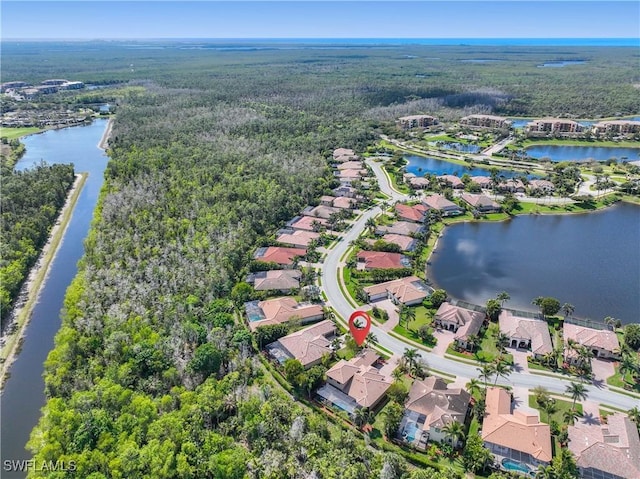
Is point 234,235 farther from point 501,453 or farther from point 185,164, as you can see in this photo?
point 501,453

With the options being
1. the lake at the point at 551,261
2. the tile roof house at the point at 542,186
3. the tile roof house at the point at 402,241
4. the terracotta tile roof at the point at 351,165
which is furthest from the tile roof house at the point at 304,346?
the tile roof house at the point at 542,186

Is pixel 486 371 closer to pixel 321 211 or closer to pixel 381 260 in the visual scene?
pixel 381 260

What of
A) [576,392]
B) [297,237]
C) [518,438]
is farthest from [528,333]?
[297,237]

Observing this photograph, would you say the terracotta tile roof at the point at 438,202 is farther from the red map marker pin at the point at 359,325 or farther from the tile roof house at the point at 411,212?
the red map marker pin at the point at 359,325

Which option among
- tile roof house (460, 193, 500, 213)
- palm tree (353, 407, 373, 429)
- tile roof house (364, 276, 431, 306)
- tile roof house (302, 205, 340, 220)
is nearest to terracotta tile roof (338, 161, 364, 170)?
tile roof house (302, 205, 340, 220)

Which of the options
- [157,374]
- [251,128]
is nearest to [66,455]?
[157,374]

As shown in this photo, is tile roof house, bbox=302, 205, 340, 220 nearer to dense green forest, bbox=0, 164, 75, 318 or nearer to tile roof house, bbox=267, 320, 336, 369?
tile roof house, bbox=267, 320, 336, 369
